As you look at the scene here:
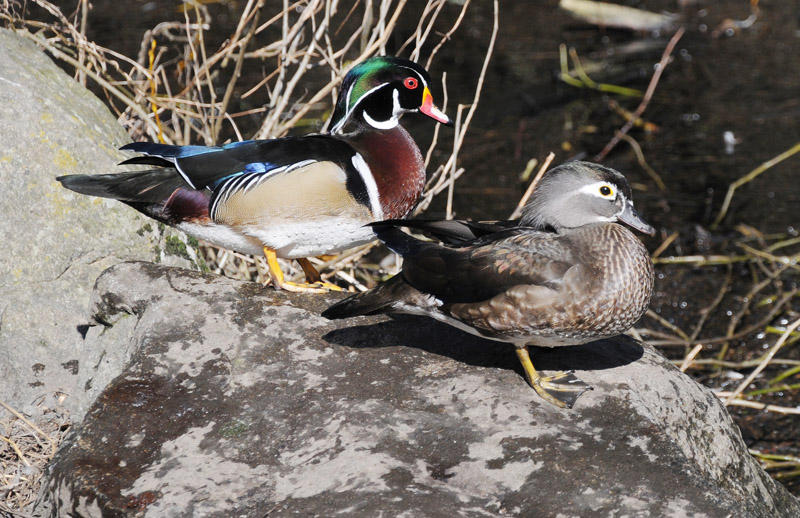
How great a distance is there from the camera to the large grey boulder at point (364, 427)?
2512mm

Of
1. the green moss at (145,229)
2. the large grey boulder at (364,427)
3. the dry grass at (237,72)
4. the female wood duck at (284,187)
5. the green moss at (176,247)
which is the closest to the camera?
the large grey boulder at (364,427)

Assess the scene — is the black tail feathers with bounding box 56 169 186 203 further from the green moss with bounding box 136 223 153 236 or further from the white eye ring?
the white eye ring

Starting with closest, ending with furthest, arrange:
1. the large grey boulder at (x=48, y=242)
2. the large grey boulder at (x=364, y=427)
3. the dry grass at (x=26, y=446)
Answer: the large grey boulder at (x=364, y=427), the dry grass at (x=26, y=446), the large grey boulder at (x=48, y=242)

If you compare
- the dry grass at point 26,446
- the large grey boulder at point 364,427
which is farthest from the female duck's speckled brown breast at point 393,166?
the dry grass at point 26,446

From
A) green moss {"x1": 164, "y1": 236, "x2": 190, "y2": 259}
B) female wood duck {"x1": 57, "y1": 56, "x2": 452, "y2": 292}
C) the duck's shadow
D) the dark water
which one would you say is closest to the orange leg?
female wood duck {"x1": 57, "y1": 56, "x2": 452, "y2": 292}

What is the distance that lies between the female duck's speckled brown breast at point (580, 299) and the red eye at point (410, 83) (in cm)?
106

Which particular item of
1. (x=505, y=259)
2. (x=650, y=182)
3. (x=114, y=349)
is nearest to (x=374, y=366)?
(x=505, y=259)

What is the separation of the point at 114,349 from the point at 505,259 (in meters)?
1.53

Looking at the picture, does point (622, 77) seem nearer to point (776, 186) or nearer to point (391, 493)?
point (776, 186)

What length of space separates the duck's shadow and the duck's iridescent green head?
0.86 metres

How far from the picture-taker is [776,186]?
6.77 metres

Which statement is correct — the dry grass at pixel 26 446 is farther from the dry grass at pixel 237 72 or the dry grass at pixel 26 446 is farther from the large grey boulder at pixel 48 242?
the dry grass at pixel 237 72

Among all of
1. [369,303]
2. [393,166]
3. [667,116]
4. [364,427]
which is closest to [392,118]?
[393,166]

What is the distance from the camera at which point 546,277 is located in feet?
9.41
